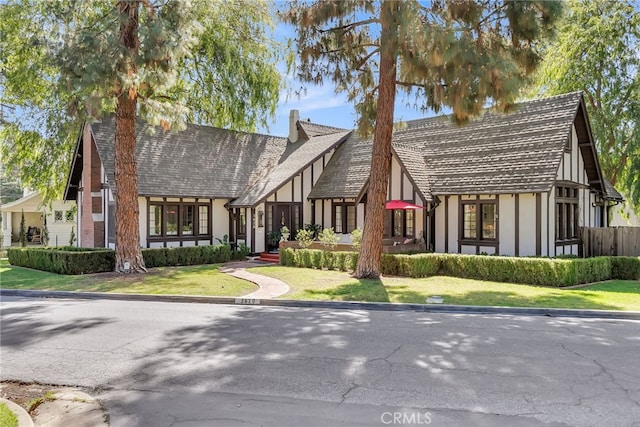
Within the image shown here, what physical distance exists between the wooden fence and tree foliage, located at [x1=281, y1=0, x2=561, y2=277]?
9.19 m

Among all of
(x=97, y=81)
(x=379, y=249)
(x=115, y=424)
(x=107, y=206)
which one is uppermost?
(x=97, y=81)

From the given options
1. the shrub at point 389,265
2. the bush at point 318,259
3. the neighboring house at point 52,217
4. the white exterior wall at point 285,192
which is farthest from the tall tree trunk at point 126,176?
the neighboring house at point 52,217

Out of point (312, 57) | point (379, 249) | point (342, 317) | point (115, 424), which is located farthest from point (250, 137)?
point (115, 424)

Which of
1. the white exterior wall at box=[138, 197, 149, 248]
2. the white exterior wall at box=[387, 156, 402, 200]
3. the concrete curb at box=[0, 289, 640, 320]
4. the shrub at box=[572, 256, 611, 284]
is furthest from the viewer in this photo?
the white exterior wall at box=[387, 156, 402, 200]

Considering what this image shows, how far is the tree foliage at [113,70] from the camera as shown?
1495cm

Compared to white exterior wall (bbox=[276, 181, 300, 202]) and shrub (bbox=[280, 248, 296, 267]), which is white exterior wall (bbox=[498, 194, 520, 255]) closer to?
shrub (bbox=[280, 248, 296, 267])

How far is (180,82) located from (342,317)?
21248mm

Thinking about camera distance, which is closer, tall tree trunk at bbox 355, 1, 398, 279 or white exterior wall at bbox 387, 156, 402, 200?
tall tree trunk at bbox 355, 1, 398, 279

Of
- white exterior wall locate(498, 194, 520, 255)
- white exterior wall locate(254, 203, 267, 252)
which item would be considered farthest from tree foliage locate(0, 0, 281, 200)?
white exterior wall locate(498, 194, 520, 255)

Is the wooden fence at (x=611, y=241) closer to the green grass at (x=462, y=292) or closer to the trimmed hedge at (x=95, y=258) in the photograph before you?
the green grass at (x=462, y=292)

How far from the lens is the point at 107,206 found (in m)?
22.5

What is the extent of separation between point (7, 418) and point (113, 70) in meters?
12.4

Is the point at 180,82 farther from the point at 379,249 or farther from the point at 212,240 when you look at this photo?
the point at 379,249

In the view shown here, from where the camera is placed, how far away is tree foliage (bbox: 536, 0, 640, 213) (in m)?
26.2
